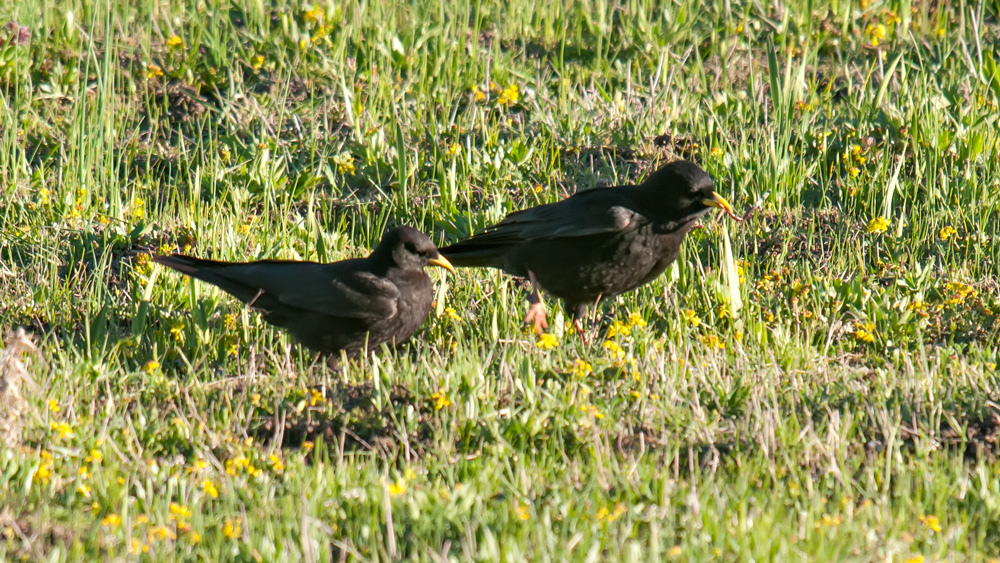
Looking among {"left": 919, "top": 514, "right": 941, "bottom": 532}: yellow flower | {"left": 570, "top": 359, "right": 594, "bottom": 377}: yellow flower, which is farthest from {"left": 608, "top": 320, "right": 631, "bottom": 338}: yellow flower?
{"left": 919, "top": 514, "right": 941, "bottom": 532}: yellow flower

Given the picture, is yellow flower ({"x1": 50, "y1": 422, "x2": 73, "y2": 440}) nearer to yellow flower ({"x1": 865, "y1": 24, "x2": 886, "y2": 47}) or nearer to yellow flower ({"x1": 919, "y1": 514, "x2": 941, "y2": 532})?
yellow flower ({"x1": 919, "y1": 514, "x2": 941, "y2": 532})

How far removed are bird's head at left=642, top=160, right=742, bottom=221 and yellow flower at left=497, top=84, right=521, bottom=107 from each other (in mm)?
2378

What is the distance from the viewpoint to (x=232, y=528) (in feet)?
11.8

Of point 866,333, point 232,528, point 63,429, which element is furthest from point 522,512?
point 866,333

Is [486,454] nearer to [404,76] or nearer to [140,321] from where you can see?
[140,321]

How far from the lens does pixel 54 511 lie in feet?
12.4

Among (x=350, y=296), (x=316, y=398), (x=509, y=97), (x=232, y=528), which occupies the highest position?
(x=509, y=97)

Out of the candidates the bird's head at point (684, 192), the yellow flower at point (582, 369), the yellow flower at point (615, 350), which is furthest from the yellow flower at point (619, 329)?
the bird's head at point (684, 192)

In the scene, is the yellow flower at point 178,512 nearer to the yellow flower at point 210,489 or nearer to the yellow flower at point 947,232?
the yellow flower at point 210,489

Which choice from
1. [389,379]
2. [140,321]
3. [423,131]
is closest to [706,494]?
[389,379]

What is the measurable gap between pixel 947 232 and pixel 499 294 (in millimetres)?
2534

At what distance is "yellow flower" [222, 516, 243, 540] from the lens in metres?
3.57

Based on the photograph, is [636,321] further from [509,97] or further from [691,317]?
[509,97]

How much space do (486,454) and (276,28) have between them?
226 inches
